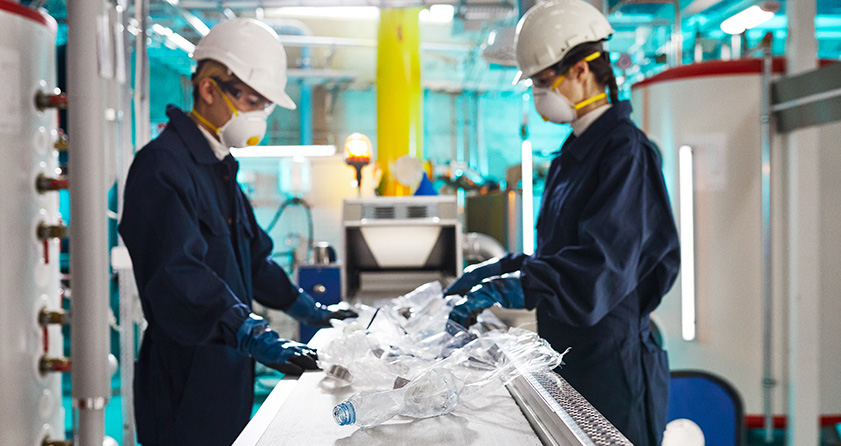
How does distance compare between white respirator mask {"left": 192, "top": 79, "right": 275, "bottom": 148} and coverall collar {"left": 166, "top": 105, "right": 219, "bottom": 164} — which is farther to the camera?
white respirator mask {"left": 192, "top": 79, "right": 275, "bottom": 148}

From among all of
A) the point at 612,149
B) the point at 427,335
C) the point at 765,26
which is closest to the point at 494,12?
the point at 612,149

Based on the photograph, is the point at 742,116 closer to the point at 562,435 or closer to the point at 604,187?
the point at 604,187

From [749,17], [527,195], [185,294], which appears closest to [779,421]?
Result: [527,195]

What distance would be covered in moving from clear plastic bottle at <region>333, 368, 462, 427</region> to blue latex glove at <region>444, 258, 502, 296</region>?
954mm

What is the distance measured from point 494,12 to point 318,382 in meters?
3.57

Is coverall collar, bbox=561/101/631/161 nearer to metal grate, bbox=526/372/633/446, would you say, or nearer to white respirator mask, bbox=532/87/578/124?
white respirator mask, bbox=532/87/578/124

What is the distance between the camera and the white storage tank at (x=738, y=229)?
338 cm

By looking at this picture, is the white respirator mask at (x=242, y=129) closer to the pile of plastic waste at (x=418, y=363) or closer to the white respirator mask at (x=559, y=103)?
the pile of plastic waste at (x=418, y=363)

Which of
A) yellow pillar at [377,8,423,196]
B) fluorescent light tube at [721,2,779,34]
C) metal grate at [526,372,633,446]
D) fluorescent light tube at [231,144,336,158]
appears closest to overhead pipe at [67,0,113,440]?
metal grate at [526,372,633,446]

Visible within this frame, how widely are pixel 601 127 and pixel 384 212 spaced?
4.05 ft

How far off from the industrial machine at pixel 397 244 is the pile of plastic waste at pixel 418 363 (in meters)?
1.19

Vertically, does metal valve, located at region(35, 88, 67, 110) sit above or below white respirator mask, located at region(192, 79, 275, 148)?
above

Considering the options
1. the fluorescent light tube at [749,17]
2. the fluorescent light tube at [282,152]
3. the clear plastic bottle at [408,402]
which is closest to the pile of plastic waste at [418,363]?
the clear plastic bottle at [408,402]

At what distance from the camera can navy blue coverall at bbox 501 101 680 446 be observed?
169 cm
